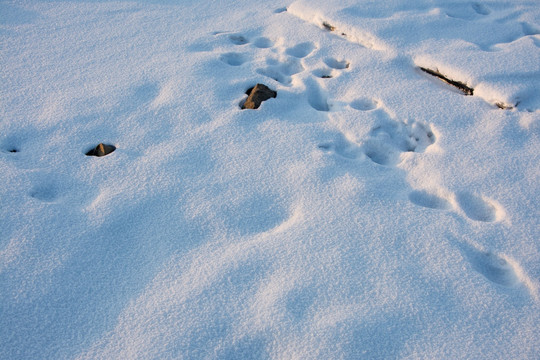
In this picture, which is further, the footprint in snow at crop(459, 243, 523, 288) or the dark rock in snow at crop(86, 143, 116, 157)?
the dark rock in snow at crop(86, 143, 116, 157)

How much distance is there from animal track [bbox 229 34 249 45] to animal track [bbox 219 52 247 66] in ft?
0.57

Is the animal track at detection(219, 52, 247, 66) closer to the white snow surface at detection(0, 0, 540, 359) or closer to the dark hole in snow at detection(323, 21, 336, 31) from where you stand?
the white snow surface at detection(0, 0, 540, 359)

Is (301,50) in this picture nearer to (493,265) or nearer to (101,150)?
(101,150)

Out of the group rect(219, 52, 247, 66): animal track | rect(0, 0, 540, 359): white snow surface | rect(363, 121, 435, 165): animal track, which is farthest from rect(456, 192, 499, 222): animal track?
rect(219, 52, 247, 66): animal track

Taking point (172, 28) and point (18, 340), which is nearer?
point (18, 340)

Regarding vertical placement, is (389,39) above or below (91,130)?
above

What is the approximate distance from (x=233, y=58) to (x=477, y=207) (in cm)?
152

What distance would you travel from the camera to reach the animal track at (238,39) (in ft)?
8.14

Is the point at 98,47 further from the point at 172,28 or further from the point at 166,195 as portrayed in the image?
the point at 166,195

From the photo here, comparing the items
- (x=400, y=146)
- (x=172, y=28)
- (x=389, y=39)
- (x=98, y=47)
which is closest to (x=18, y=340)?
(x=400, y=146)

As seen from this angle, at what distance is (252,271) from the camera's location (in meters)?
1.28

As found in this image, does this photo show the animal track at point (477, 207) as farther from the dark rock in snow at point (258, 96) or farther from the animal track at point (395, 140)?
the dark rock in snow at point (258, 96)

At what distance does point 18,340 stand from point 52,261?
26 cm

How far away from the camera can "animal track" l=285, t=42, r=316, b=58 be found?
234 centimetres
